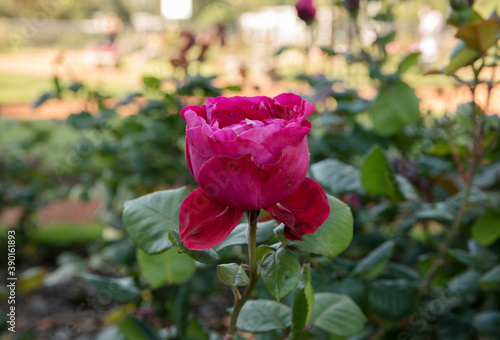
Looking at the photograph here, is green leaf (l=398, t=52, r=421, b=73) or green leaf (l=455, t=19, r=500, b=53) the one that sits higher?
green leaf (l=455, t=19, r=500, b=53)

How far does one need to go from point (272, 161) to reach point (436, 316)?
2.33 feet

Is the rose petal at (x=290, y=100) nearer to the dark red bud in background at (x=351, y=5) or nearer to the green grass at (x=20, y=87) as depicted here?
the dark red bud in background at (x=351, y=5)

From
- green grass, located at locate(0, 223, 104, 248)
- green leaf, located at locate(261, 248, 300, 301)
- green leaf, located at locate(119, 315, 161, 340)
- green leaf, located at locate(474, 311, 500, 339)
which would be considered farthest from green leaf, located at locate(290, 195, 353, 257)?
green grass, located at locate(0, 223, 104, 248)

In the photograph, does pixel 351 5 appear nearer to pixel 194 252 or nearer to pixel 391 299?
pixel 391 299

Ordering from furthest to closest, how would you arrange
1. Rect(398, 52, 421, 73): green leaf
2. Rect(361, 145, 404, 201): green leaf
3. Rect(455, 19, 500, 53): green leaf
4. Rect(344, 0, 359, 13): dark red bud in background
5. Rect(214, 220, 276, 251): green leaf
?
1. Rect(344, 0, 359, 13): dark red bud in background
2. Rect(398, 52, 421, 73): green leaf
3. Rect(361, 145, 404, 201): green leaf
4. Rect(455, 19, 500, 53): green leaf
5. Rect(214, 220, 276, 251): green leaf

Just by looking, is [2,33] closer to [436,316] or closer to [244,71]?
[244,71]

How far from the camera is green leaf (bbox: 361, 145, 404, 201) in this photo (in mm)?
767

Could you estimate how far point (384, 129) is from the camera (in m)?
1.05

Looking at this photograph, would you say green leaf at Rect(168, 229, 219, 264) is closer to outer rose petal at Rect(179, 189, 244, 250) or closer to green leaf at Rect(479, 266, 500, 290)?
outer rose petal at Rect(179, 189, 244, 250)

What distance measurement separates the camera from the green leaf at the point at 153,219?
1.72ft

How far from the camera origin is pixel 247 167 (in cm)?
37

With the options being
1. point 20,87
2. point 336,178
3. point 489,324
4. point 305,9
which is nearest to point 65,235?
point 305,9

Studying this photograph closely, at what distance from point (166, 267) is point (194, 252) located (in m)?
0.30

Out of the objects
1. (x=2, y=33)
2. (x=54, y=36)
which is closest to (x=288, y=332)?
(x=2, y=33)
